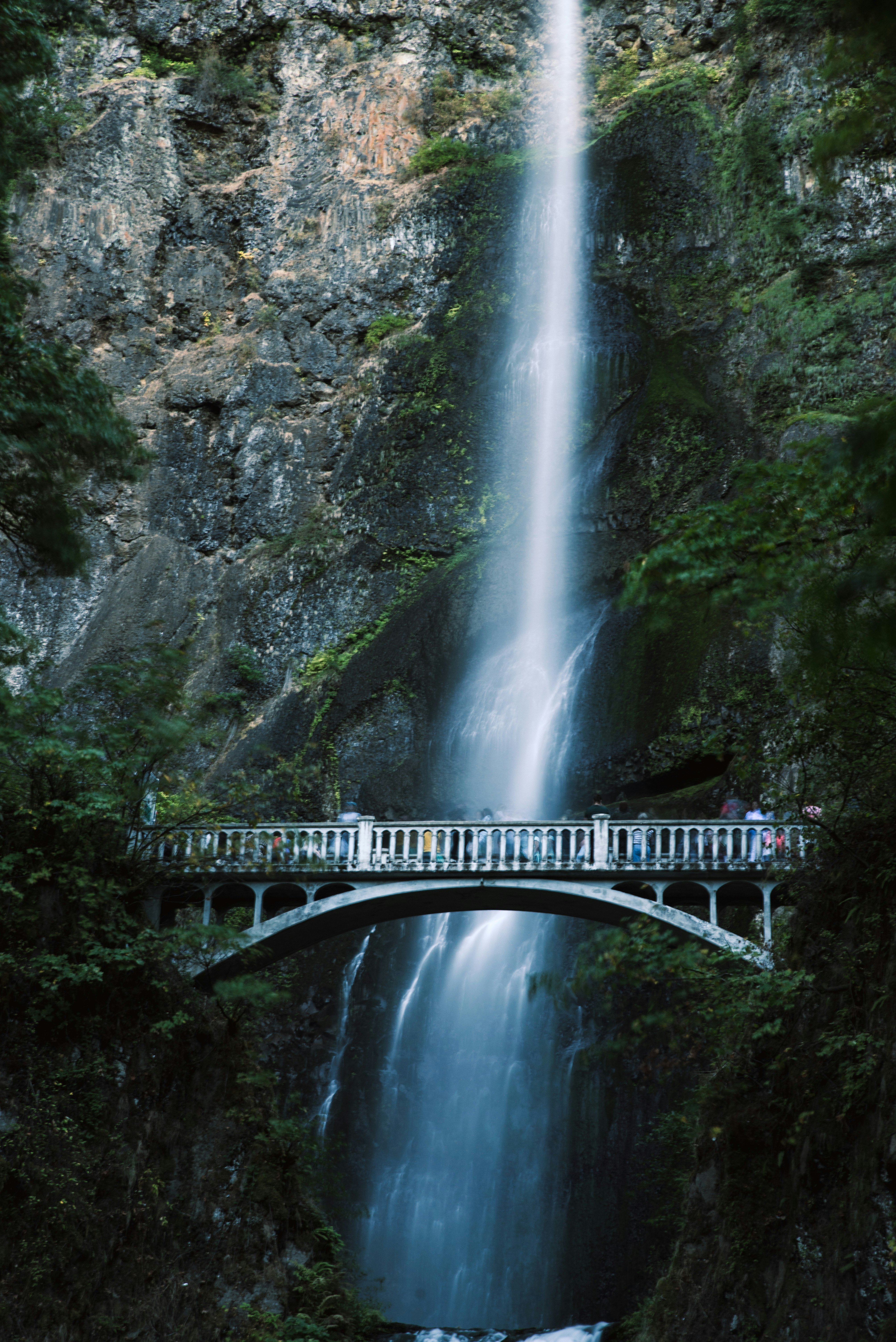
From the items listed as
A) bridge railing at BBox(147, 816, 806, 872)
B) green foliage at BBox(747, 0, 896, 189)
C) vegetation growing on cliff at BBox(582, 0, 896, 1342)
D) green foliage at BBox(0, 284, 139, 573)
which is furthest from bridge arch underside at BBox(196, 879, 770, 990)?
green foliage at BBox(747, 0, 896, 189)

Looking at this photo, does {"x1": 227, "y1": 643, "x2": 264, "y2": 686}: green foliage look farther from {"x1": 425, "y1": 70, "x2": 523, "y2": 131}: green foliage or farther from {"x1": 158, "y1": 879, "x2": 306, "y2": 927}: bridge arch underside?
{"x1": 425, "y1": 70, "x2": 523, "y2": 131}: green foliage

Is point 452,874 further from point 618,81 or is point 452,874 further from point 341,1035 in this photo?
point 618,81

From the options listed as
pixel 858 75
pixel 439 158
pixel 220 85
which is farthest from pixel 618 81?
pixel 858 75

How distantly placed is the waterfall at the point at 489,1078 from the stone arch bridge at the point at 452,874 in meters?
3.72

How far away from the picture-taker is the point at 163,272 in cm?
3566

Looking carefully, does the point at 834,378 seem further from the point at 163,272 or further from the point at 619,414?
the point at 163,272

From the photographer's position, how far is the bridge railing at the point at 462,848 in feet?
55.9

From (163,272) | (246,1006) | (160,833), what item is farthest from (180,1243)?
A: (163,272)

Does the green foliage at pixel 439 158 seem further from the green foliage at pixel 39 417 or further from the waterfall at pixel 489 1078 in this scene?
the green foliage at pixel 39 417

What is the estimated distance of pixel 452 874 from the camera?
17609 mm

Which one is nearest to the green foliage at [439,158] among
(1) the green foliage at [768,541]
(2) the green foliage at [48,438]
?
(2) the green foliage at [48,438]

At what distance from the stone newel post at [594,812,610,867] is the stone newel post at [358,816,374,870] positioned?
3361 mm

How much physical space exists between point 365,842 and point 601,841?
357 centimetres

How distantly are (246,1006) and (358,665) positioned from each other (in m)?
10.4
